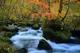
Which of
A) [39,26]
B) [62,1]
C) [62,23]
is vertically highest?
[62,1]

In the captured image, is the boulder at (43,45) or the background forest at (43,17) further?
the background forest at (43,17)

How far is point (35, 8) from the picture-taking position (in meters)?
23.4

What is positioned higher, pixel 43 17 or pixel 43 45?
pixel 43 17

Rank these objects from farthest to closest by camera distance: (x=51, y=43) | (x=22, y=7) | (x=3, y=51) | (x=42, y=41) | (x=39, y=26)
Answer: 1. (x=22, y=7)
2. (x=39, y=26)
3. (x=51, y=43)
4. (x=42, y=41)
5. (x=3, y=51)

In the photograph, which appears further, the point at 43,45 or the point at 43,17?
the point at 43,17

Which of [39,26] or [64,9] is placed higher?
[64,9]

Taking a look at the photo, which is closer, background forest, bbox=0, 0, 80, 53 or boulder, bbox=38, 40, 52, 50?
boulder, bbox=38, 40, 52, 50

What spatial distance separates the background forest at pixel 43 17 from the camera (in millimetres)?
15664

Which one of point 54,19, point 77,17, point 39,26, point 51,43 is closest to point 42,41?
point 51,43

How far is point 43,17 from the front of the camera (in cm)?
1877

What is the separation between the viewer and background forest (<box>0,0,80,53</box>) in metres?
15.7

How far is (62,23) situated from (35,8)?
752cm

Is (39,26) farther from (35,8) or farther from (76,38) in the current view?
(76,38)

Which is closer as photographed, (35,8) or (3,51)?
(3,51)
